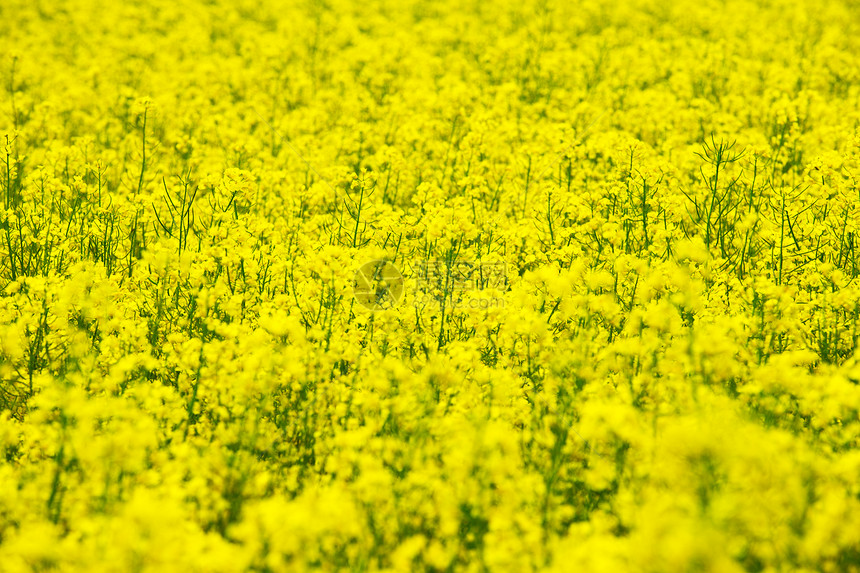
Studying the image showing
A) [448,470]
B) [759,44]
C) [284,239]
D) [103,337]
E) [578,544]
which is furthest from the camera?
[759,44]

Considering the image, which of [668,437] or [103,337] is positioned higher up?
[668,437]

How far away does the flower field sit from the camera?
304 centimetres

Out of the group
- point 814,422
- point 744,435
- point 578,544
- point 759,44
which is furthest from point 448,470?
point 759,44

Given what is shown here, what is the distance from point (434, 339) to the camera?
16.1ft

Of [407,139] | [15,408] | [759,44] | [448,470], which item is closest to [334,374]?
[448,470]

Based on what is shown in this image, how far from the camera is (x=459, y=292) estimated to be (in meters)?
5.12

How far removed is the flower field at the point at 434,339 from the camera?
3035 mm

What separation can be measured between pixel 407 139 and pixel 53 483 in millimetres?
5020

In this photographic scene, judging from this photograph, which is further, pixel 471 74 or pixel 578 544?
pixel 471 74

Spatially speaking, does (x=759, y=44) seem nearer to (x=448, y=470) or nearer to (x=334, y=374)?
(x=334, y=374)

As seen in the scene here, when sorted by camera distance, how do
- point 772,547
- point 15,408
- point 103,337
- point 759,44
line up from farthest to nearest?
point 759,44
point 103,337
point 15,408
point 772,547

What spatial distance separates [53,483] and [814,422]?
3502 millimetres

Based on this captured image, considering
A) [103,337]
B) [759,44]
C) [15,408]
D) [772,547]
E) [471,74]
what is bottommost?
[15,408]

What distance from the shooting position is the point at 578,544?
3098 mm
